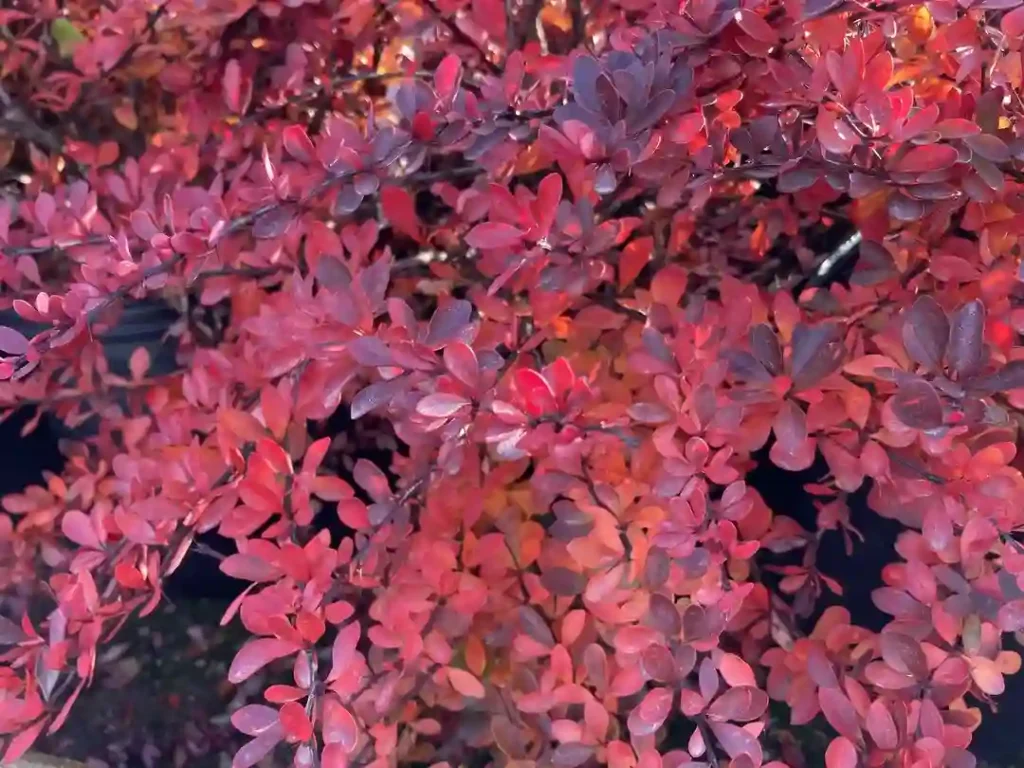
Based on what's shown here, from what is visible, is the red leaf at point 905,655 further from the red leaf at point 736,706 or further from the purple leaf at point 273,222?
the purple leaf at point 273,222

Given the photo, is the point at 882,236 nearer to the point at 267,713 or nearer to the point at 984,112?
the point at 984,112

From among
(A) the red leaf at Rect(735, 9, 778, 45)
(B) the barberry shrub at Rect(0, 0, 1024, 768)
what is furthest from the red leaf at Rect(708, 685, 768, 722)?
(A) the red leaf at Rect(735, 9, 778, 45)

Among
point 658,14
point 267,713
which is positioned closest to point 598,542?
point 267,713

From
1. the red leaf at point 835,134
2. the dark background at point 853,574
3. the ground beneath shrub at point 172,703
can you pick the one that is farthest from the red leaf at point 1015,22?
the ground beneath shrub at point 172,703

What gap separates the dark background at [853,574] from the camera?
91 cm

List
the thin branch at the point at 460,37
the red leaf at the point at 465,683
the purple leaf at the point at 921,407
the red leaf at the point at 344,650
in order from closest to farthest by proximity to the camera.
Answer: the purple leaf at the point at 921,407 → the red leaf at the point at 344,650 → the red leaf at the point at 465,683 → the thin branch at the point at 460,37

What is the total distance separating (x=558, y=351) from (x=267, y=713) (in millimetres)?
415

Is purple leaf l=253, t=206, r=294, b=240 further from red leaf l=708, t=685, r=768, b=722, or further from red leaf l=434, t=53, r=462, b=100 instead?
red leaf l=708, t=685, r=768, b=722

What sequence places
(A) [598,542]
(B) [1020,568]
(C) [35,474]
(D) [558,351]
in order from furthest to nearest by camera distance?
1. (C) [35,474]
2. (D) [558,351]
3. (A) [598,542]
4. (B) [1020,568]

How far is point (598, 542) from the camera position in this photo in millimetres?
630

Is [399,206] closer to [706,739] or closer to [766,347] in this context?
[766,347]

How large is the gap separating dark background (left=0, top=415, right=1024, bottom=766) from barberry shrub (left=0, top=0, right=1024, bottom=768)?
0.69 ft

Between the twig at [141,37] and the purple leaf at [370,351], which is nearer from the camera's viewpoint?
the purple leaf at [370,351]

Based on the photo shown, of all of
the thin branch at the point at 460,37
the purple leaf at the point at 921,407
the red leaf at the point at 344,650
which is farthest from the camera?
the thin branch at the point at 460,37
